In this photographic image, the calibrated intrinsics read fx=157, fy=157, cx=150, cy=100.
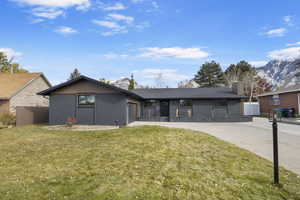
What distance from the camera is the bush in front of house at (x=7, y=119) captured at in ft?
39.8

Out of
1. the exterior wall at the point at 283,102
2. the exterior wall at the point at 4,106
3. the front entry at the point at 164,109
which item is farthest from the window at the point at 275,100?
the exterior wall at the point at 4,106

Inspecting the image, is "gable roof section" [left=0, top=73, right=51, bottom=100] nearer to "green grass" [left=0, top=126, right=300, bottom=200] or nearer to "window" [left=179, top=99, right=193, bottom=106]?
"green grass" [left=0, top=126, right=300, bottom=200]

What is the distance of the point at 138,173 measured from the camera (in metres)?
3.55

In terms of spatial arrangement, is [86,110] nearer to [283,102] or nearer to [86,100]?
[86,100]

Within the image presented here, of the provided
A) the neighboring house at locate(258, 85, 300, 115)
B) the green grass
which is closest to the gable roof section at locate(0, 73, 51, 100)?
the green grass

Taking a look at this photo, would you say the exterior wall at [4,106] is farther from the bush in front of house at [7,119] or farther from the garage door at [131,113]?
the garage door at [131,113]

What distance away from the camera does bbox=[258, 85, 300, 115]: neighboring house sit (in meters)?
16.8

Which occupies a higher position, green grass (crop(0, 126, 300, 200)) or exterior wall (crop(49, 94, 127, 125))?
exterior wall (crop(49, 94, 127, 125))

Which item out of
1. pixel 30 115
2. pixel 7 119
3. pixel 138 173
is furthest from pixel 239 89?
pixel 7 119

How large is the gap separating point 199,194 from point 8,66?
3571cm

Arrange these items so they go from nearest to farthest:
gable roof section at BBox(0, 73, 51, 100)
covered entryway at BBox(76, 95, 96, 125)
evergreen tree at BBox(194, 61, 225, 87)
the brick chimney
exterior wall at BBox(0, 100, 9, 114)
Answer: covered entryway at BBox(76, 95, 96, 125), exterior wall at BBox(0, 100, 9, 114), gable roof section at BBox(0, 73, 51, 100), the brick chimney, evergreen tree at BBox(194, 61, 225, 87)

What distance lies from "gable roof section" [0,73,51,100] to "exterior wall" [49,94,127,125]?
4849mm

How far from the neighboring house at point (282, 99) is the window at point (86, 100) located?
799 inches

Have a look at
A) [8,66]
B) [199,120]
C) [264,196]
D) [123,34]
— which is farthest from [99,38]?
[8,66]
